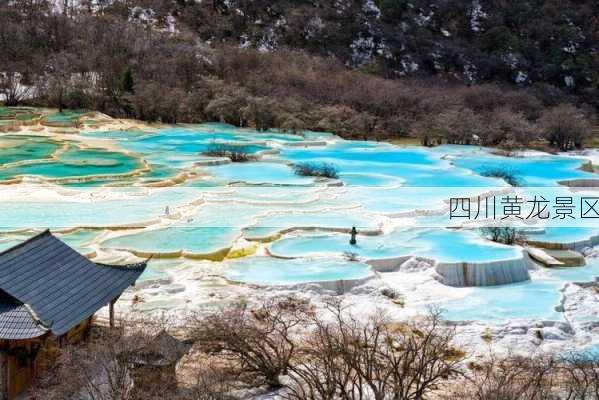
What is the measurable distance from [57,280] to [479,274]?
6.77m

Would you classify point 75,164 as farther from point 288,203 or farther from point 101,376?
point 101,376

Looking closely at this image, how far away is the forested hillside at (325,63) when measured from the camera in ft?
91.4

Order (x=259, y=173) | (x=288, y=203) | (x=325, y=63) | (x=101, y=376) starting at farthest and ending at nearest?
(x=325, y=63) < (x=259, y=173) < (x=288, y=203) < (x=101, y=376)

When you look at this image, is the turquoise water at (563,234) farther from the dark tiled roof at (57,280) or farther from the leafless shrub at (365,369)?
the dark tiled roof at (57,280)

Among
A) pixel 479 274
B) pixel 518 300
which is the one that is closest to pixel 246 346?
pixel 518 300

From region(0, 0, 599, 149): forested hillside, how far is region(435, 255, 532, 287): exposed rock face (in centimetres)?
1509

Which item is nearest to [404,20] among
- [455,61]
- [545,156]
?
[455,61]

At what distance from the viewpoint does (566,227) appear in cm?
1396

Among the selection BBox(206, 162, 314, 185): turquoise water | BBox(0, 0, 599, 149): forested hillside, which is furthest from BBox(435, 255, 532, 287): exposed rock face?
BBox(0, 0, 599, 149): forested hillside

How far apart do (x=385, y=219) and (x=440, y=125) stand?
492 inches

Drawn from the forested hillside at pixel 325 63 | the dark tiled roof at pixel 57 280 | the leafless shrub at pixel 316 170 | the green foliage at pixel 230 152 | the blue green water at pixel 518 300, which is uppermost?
the forested hillside at pixel 325 63

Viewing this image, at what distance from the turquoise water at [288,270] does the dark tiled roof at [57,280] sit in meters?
3.06

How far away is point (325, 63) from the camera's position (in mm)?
36938

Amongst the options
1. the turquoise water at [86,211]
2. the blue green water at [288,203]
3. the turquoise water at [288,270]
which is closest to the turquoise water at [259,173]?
the blue green water at [288,203]
